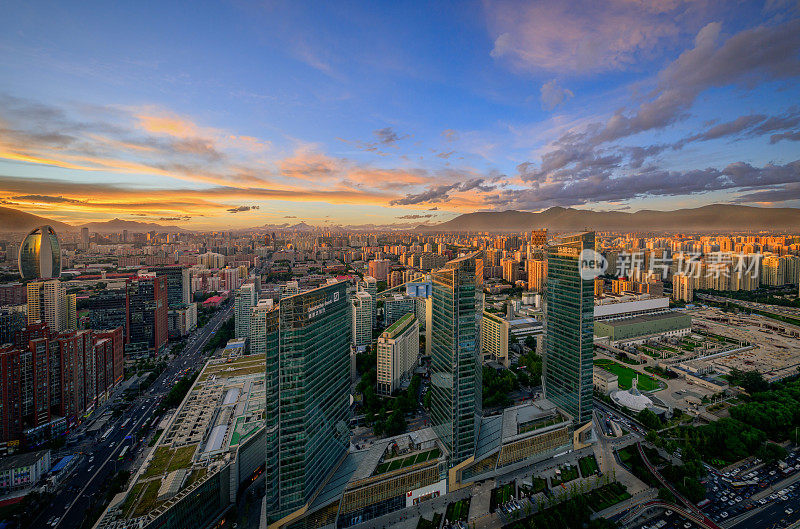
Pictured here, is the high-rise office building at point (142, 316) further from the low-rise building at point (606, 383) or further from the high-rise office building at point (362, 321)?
→ the low-rise building at point (606, 383)

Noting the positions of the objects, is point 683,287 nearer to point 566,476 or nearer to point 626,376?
point 626,376

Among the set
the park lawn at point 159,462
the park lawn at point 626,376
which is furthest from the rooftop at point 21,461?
the park lawn at point 626,376

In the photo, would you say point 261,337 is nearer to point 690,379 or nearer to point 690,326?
point 690,379

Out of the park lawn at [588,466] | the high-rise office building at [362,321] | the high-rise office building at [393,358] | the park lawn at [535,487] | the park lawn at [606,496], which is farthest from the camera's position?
the high-rise office building at [362,321]

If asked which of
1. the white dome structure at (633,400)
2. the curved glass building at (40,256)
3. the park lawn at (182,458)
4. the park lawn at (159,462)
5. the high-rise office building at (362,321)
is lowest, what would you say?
the white dome structure at (633,400)

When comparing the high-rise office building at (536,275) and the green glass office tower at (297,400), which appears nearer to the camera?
the green glass office tower at (297,400)

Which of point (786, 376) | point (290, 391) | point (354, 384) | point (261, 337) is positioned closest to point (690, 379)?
point (786, 376)

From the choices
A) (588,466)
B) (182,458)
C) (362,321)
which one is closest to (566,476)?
(588,466)
